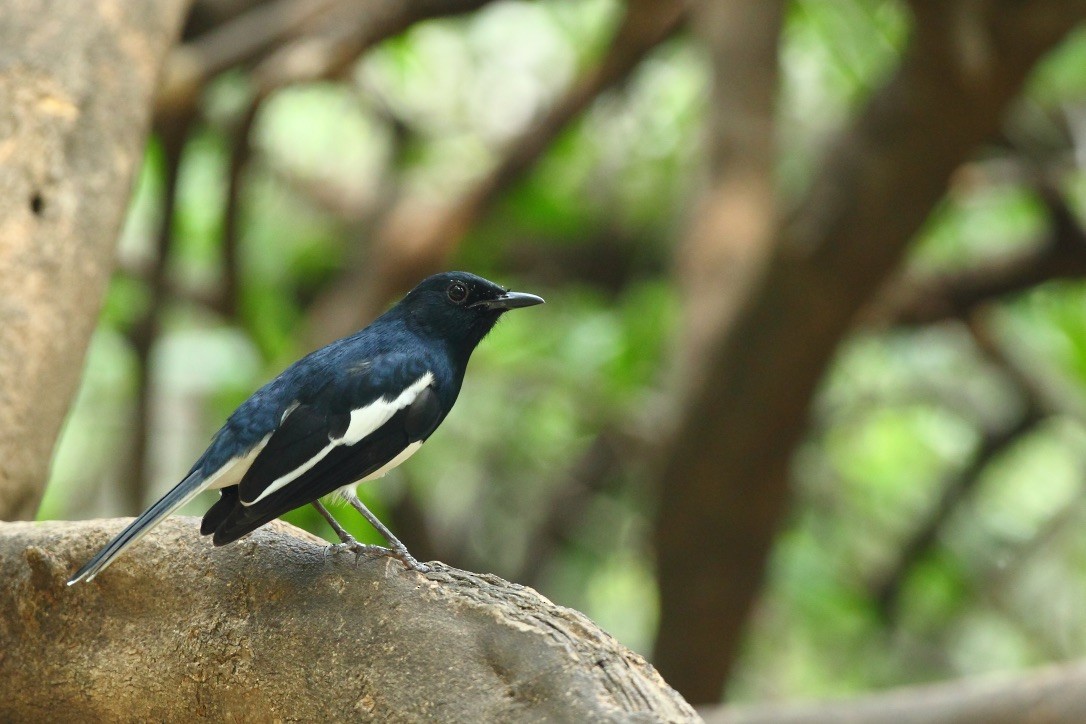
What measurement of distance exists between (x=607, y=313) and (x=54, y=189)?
4808 mm

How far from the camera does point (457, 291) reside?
299 centimetres

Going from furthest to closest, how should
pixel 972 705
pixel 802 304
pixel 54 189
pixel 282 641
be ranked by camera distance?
1. pixel 802 304
2. pixel 972 705
3. pixel 54 189
4. pixel 282 641

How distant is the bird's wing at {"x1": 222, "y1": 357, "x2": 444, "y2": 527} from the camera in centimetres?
234

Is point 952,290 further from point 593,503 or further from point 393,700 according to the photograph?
point 393,700

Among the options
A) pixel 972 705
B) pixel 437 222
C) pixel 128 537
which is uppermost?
pixel 128 537

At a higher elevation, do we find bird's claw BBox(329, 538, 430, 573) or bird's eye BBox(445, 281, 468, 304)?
bird's eye BBox(445, 281, 468, 304)

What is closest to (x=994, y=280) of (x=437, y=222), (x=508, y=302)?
(x=437, y=222)

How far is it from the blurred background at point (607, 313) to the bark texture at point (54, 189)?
68.9 inches

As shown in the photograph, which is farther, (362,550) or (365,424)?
(365,424)

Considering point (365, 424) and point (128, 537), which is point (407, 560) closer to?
point (365, 424)

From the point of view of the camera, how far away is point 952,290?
6.32m

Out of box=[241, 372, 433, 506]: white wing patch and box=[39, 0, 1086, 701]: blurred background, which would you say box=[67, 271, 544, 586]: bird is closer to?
box=[241, 372, 433, 506]: white wing patch

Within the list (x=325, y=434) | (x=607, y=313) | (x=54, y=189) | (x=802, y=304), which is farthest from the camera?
(x=607, y=313)

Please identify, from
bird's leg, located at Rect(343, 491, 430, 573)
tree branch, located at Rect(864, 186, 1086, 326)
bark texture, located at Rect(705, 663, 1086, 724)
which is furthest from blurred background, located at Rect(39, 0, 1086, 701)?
bird's leg, located at Rect(343, 491, 430, 573)
